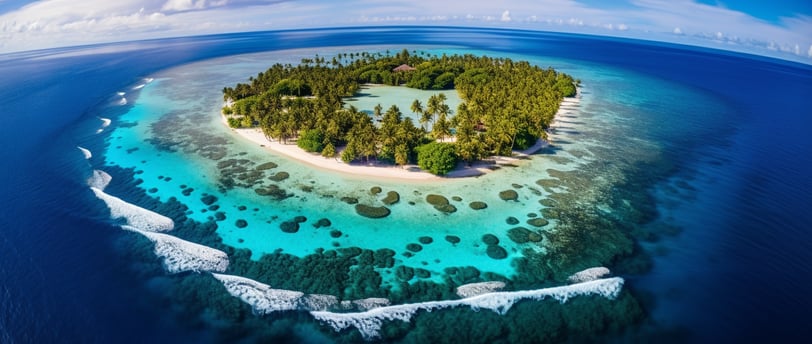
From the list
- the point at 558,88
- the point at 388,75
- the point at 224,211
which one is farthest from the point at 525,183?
the point at 388,75

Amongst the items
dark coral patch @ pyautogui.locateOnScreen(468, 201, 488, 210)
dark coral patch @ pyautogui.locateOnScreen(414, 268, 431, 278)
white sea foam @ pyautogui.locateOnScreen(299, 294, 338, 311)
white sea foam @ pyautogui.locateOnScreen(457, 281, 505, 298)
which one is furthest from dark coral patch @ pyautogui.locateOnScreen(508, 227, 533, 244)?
white sea foam @ pyautogui.locateOnScreen(299, 294, 338, 311)

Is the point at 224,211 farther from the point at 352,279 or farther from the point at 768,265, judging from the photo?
the point at 768,265

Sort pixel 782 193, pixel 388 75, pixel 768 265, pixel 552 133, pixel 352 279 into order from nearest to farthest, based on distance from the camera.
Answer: pixel 352 279 → pixel 768 265 → pixel 782 193 → pixel 552 133 → pixel 388 75

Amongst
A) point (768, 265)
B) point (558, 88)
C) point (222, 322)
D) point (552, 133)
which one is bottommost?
point (222, 322)

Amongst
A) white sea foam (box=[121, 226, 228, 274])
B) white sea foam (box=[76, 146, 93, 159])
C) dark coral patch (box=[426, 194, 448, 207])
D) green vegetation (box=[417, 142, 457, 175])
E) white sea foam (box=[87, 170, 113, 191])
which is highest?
green vegetation (box=[417, 142, 457, 175])

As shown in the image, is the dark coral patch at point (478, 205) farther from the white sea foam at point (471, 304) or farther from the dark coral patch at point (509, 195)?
the white sea foam at point (471, 304)

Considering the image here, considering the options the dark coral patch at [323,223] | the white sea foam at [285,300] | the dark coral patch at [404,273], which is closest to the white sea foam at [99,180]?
the dark coral patch at [323,223]

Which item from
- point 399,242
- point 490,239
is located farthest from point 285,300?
point 490,239

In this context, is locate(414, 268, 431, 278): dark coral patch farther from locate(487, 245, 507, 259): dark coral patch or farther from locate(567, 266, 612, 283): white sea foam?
locate(567, 266, 612, 283): white sea foam
